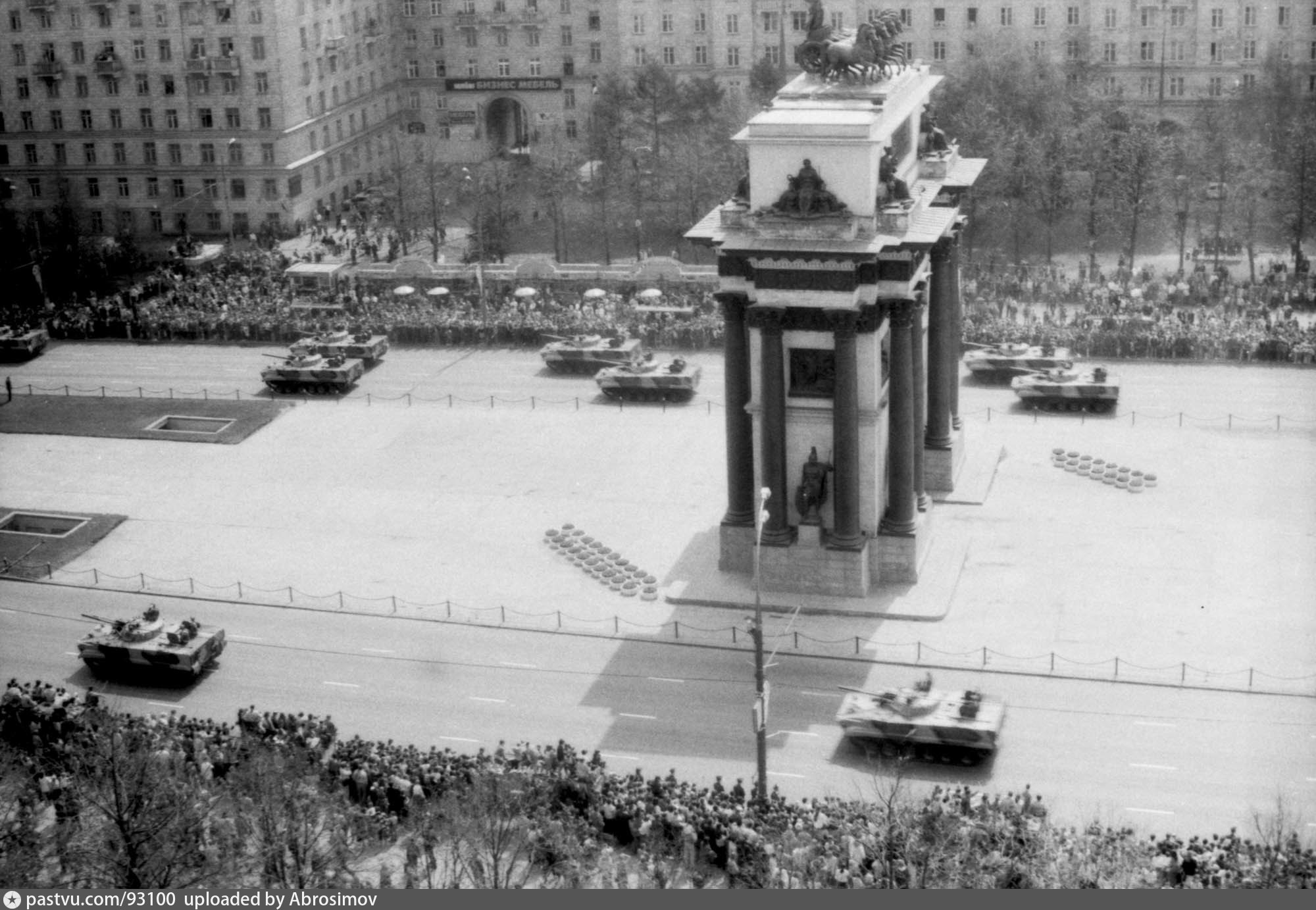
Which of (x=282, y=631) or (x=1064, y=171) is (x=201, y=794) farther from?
(x=1064, y=171)

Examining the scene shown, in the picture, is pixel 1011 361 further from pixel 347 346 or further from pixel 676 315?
pixel 347 346

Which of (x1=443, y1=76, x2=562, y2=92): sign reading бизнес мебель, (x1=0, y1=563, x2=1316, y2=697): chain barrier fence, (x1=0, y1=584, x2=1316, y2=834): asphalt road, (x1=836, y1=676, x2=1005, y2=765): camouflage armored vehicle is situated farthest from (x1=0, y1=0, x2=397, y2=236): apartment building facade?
(x1=836, y1=676, x2=1005, y2=765): camouflage armored vehicle

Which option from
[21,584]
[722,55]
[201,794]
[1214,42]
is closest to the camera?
[201,794]

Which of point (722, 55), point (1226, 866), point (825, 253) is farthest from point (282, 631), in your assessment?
point (722, 55)

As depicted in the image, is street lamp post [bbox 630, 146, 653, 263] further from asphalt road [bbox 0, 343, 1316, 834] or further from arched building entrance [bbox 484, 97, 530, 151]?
asphalt road [bbox 0, 343, 1316, 834]

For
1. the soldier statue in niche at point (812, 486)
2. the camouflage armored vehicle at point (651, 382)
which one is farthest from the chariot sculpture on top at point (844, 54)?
the camouflage armored vehicle at point (651, 382)

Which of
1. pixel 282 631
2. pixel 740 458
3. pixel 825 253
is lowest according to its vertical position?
pixel 282 631

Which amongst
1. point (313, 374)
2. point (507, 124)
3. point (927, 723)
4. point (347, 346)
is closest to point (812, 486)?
point (927, 723)
